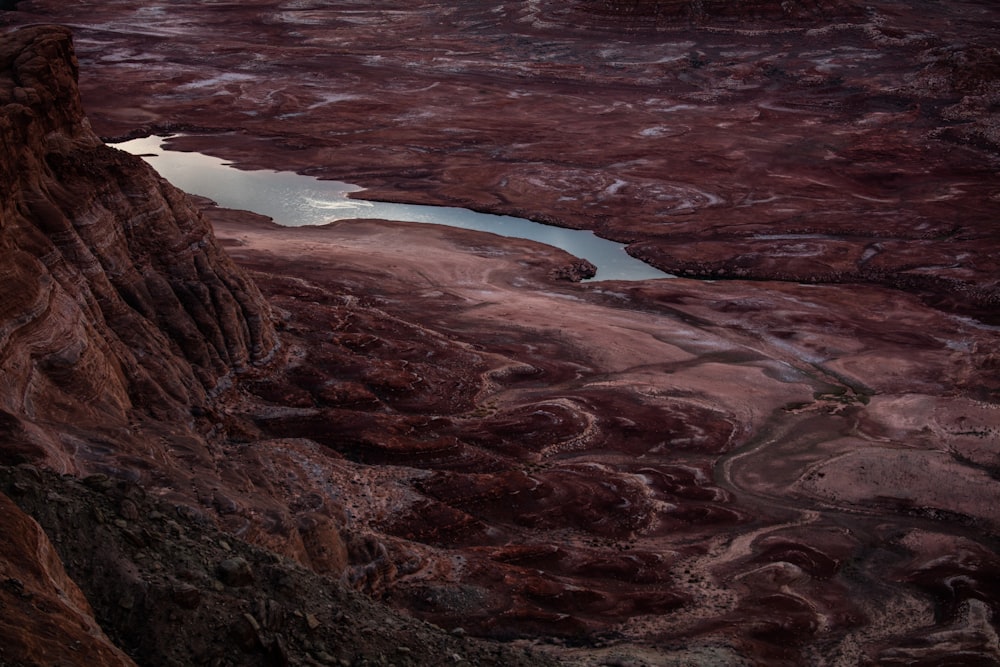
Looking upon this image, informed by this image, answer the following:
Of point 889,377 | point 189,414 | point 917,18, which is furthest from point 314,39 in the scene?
point 189,414

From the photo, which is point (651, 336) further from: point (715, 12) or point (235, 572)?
point (715, 12)

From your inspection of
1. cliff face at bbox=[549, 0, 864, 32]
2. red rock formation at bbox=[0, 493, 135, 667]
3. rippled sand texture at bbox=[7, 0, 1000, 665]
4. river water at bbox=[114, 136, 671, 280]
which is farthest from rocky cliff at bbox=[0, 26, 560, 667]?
cliff face at bbox=[549, 0, 864, 32]

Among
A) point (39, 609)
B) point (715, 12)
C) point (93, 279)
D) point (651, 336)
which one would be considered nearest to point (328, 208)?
point (651, 336)

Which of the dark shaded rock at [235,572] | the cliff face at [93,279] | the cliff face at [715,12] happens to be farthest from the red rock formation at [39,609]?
the cliff face at [715,12]

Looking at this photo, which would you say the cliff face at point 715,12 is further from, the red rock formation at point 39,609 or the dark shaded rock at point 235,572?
the red rock formation at point 39,609

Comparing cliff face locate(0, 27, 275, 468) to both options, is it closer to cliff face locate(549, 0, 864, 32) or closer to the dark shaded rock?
the dark shaded rock
